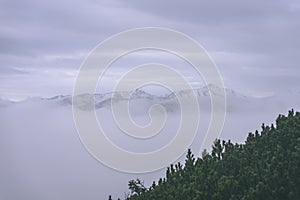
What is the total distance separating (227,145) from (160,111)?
4076cm

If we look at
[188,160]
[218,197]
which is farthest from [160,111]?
[218,197]

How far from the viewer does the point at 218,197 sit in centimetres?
1490

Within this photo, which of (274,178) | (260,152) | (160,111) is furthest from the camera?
(160,111)

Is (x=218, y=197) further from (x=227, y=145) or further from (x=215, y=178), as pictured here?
(x=227, y=145)

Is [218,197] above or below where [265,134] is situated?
below

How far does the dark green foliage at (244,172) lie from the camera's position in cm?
1435

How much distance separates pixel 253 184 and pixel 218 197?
106 cm

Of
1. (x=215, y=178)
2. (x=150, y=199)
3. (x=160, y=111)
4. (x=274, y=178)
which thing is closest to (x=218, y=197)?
(x=215, y=178)

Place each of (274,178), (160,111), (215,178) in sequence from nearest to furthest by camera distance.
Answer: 1. (274,178)
2. (215,178)
3. (160,111)

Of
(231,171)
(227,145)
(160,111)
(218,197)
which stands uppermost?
(160,111)

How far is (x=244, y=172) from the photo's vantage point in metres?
15.4

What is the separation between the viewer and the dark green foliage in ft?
47.1

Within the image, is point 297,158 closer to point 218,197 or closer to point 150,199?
point 218,197

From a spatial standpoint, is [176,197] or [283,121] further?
[283,121]
